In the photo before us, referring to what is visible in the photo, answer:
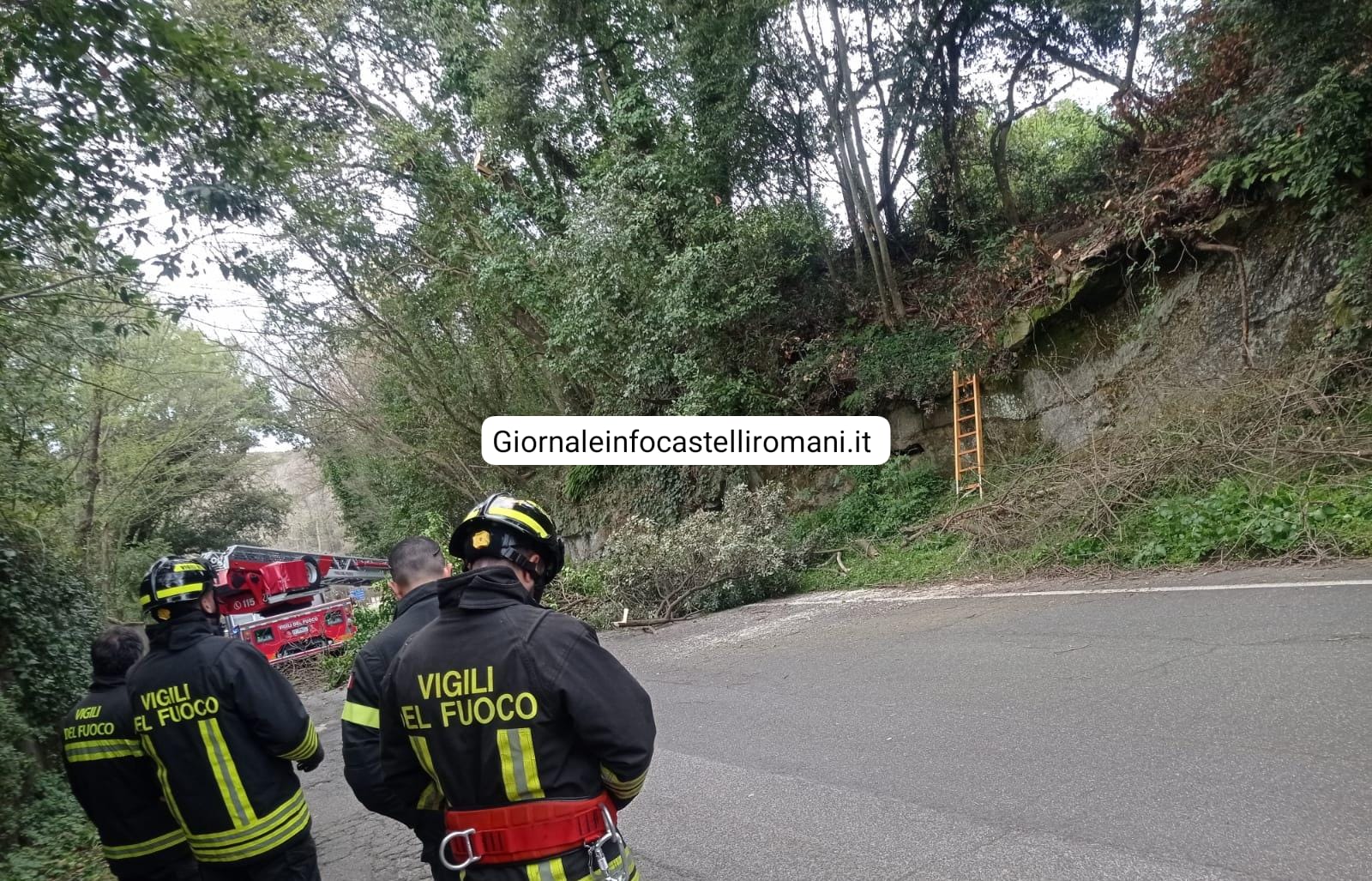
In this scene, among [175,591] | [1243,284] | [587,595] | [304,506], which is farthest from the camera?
[304,506]

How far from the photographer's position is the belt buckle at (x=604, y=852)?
2062mm

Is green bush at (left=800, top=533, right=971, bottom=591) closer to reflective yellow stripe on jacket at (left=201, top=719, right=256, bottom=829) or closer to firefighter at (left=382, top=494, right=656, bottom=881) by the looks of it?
reflective yellow stripe on jacket at (left=201, top=719, right=256, bottom=829)

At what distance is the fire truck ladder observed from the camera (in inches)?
515

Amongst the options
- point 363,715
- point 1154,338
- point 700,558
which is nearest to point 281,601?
point 700,558

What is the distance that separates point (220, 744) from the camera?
3068 mm

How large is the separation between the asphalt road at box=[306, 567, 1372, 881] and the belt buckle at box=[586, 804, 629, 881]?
1.74 metres

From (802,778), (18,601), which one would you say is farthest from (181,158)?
(802,778)

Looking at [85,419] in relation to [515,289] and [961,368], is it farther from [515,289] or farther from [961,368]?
[961,368]

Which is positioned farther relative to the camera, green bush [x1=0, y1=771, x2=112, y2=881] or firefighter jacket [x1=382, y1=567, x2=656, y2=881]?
green bush [x1=0, y1=771, x2=112, y2=881]

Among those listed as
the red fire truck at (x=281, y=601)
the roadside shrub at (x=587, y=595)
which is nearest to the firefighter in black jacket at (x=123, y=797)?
the roadside shrub at (x=587, y=595)

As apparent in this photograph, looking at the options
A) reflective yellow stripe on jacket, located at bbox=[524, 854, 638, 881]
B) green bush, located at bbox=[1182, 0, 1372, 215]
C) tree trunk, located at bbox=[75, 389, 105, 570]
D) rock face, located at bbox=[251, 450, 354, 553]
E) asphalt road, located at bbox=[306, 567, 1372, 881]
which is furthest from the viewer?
rock face, located at bbox=[251, 450, 354, 553]

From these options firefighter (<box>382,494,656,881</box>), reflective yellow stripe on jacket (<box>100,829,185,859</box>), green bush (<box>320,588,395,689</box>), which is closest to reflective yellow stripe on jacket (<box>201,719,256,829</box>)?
reflective yellow stripe on jacket (<box>100,829,185,859</box>)

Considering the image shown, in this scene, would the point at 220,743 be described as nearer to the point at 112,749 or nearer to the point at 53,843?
the point at 112,749

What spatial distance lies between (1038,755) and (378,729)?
3238 mm
